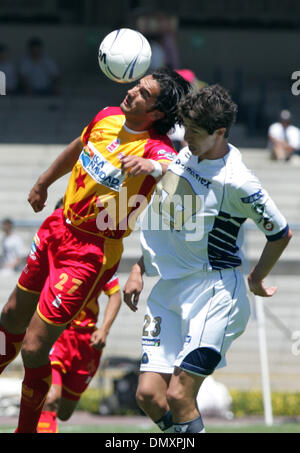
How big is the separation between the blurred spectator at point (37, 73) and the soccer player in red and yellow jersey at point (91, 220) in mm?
10764

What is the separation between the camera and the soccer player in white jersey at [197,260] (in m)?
5.34

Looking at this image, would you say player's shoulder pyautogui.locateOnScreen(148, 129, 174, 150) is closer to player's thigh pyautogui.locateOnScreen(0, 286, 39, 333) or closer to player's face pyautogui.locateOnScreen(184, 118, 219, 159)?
player's face pyautogui.locateOnScreen(184, 118, 219, 159)

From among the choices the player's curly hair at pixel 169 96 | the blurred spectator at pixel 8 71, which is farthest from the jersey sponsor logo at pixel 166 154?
the blurred spectator at pixel 8 71

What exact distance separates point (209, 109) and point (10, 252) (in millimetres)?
6166

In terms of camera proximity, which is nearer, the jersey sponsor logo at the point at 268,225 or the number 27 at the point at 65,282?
the jersey sponsor logo at the point at 268,225

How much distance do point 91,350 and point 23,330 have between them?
122 centimetres

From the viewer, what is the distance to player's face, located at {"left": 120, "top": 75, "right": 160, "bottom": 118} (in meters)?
5.78

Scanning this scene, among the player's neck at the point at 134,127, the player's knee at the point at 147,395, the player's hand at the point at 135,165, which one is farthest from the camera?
the player's neck at the point at 134,127

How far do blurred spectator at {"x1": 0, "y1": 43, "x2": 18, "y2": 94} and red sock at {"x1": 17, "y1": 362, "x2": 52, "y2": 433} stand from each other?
1078 cm

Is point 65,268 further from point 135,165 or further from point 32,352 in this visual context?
point 135,165

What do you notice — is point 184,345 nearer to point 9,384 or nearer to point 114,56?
point 114,56

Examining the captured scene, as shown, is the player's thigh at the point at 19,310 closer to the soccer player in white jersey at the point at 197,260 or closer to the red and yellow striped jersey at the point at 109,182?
the red and yellow striped jersey at the point at 109,182

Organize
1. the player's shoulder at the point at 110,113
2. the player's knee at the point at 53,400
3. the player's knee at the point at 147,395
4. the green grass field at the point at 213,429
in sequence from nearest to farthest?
the player's knee at the point at 147,395 → the player's shoulder at the point at 110,113 → the player's knee at the point at 53,400 → the green grass field at the point at 213,429

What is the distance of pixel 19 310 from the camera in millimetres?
6039
